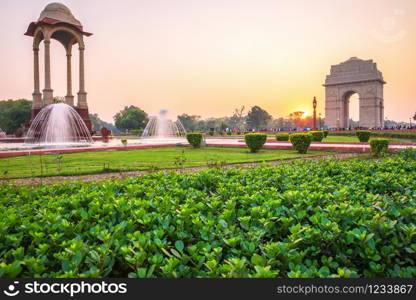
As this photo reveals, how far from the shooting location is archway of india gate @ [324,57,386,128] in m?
51.8

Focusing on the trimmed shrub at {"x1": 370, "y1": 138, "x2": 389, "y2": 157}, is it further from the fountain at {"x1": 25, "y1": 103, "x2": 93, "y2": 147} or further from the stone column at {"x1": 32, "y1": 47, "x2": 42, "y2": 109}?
the stone column at {"x1": 32, "y1": 47, "x2": 42, "y2": 109}

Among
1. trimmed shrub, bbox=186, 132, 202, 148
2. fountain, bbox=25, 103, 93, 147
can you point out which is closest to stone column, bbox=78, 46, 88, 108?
fountain, bbox=25, 103, 93, 147

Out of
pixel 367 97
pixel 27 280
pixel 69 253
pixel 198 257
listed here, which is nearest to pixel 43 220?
pixel 69 253

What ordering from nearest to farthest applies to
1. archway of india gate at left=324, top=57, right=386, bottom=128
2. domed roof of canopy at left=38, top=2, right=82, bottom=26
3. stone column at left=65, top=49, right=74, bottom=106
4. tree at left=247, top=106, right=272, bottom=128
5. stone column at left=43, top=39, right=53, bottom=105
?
stone column at left=43, top=39, right=53, bottom=105, domed roof of canopy at left=38, top=2, right=82, bottom=26, stone column at left=65, top=49, right=74, bottom=106, archway of india gate at left=324, top=57, right=386, bottom=128, tree at left=247, top=106, right=272, bottom=128

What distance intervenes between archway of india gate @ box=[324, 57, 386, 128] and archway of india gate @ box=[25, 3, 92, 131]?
39.8 meters

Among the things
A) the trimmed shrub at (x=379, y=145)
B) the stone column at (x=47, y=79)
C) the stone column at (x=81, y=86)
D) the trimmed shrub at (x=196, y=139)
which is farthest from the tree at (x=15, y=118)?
the trimmed shrub at (x=379, y=145)

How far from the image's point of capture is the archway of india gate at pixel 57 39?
2983 cm

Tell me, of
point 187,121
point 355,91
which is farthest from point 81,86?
point 187,121

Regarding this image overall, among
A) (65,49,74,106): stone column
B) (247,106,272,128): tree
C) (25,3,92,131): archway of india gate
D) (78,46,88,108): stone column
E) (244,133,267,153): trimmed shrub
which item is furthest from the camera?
(247,106,272,128): tree

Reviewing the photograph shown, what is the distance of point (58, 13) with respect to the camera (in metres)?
32.0

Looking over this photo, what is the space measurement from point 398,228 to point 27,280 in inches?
78.4

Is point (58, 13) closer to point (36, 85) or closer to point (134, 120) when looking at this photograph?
point (36, 85)

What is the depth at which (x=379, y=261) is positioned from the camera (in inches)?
70.6

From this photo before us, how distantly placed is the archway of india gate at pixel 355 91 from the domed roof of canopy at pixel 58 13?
134 feet
